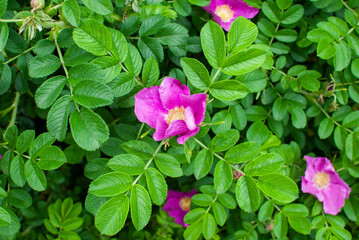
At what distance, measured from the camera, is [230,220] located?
1536 millimetres

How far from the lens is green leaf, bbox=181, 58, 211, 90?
101 centimetres

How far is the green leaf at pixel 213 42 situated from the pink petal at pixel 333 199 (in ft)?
2.45

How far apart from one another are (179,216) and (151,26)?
3.06 ft

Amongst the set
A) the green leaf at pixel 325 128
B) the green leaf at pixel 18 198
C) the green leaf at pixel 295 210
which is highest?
the green leaf at pixel 325 128

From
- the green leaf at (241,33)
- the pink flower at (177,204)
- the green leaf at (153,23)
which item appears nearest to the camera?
the green leaf at (241,33)

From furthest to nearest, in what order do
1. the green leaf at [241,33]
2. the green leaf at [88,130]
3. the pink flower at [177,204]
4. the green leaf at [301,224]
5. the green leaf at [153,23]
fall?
the pink flower at [177,204] → the green leaf at [301,224] → the green leaf at [153,23] → the green leaf at [241,33] → the green leaf at [88,130]

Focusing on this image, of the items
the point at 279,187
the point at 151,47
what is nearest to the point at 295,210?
the point at 279,187

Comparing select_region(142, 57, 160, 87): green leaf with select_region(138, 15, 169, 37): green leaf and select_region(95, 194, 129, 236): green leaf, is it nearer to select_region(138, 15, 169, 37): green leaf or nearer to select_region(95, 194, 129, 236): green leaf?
select_region(138, 15, 169, 37): green leaf

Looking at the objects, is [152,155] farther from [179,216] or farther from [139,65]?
[179,216]

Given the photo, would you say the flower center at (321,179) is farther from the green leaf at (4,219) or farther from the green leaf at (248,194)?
the green leaf at (4,219)

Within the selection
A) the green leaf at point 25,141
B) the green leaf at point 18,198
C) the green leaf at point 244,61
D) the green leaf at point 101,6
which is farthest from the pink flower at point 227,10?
the green leaf at point 18,198

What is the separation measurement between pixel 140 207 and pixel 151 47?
554mm

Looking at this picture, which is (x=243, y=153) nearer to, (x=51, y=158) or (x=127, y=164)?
(x=127, y=164)

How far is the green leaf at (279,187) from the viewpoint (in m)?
1.03
